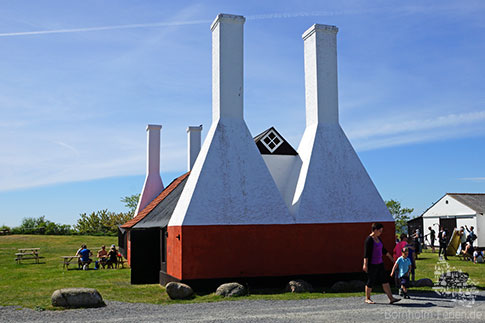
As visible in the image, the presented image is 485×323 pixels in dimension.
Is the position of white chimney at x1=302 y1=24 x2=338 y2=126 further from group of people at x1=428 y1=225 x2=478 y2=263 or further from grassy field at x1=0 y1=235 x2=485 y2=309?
group of people at x1=428 y1=225 x2=478 y2=263

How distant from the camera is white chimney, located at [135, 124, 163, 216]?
27.3 metres

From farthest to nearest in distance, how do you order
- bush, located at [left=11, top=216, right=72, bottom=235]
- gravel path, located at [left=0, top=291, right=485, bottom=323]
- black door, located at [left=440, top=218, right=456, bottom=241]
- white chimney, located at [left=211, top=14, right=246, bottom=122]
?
bush, located at [left=11, top=216, right=72, bottom=235] → black door, located at [left=440, top=218, right=456, bottom=241] → white chimney, located at [left=211, top=14, right=246, bottom=122] → gravel path, located at [left=0, top=291, right=485, bottom=323]

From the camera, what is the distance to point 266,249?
42.6 ft

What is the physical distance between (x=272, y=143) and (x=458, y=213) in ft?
61.0

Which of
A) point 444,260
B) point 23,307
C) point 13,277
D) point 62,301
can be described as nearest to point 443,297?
point 62,301

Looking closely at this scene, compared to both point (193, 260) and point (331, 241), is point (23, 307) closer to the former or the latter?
Answer: point (193, 260)

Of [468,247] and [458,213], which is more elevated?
[458,213]

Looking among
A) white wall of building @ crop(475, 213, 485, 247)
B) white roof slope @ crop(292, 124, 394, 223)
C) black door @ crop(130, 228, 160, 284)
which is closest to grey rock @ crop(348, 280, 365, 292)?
white roof slope @ crop(292, 124, 394, 223)

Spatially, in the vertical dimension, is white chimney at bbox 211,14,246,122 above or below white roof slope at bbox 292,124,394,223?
above

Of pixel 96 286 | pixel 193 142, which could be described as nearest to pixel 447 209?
pixel 193 142

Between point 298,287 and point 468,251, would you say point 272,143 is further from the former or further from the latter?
point 468,251

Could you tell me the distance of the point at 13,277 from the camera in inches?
704

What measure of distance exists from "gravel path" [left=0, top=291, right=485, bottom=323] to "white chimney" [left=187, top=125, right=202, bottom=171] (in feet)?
54.1

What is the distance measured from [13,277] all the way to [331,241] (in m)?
12.2
